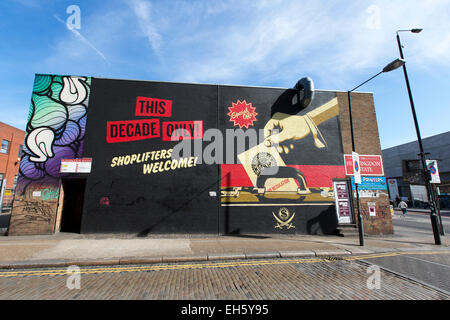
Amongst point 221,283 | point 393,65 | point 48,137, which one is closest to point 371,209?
point 393,65

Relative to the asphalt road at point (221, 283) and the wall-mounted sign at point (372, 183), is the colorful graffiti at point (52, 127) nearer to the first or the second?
the asphalt road at point (221, 283)

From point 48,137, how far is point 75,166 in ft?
7.34

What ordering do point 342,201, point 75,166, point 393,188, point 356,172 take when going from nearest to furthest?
point 356,172, point 75,166, point 342,201, point 393,188

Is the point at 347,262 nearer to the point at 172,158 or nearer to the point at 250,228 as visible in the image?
the point at 250,228

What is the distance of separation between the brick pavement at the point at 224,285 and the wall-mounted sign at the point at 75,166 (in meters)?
6.12

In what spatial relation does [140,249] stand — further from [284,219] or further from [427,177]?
[427,177]

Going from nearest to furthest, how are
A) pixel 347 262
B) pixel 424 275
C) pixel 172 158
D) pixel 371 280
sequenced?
1. pixel 371 280
2. pixel 424 275
3. pixel 347 262
4. pixel 172 158

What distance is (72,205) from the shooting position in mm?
10953

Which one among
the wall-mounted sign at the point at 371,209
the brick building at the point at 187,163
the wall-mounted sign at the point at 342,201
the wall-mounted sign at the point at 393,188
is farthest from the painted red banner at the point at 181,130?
the wall-mounted sign at the point at 393,188

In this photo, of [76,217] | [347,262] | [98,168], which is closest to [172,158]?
[98,168]

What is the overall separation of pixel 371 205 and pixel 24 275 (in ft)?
50.1

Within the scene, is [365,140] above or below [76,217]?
above
